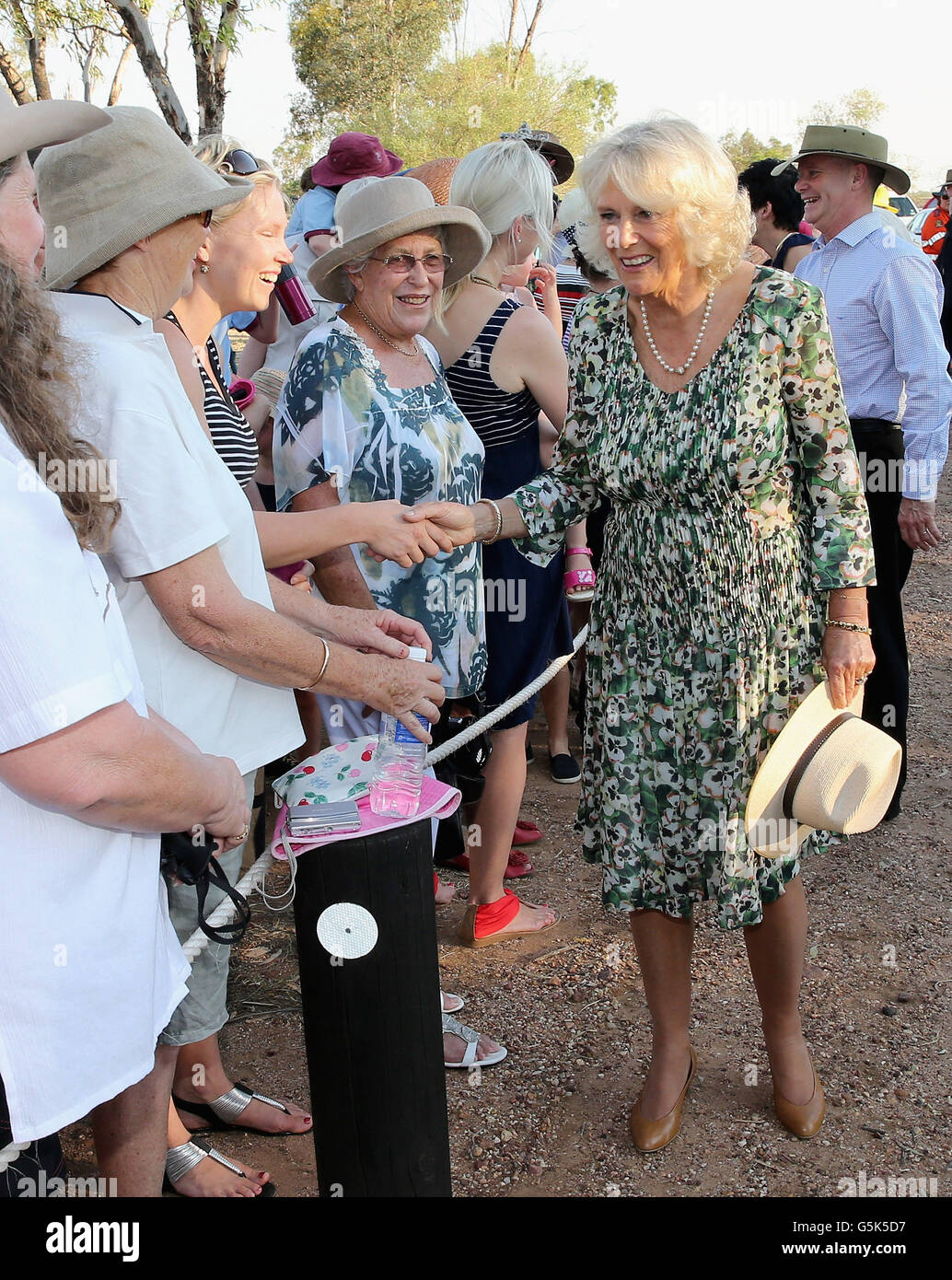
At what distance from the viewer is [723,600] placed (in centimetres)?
236

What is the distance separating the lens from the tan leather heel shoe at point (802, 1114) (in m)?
2.60

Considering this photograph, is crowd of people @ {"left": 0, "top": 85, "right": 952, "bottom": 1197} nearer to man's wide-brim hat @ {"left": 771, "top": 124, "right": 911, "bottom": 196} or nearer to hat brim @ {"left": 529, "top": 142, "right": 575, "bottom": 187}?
man's wide-brim hat @ {"left": 771, "top": 124, "right": 911, "bottom": 196}

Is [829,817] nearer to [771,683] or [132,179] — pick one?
[771,683]

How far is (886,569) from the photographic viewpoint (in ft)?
13.3

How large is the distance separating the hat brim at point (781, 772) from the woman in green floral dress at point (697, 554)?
0.17ft

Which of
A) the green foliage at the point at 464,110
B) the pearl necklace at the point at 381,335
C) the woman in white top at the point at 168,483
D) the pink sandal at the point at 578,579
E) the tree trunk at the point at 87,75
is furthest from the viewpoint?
the green foliage at the point at 464,110

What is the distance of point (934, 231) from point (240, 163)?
13.9 meters

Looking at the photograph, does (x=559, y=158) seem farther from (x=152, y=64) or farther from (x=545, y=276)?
(x=152, y=64)

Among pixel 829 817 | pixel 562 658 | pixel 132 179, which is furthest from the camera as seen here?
pixel 562 658

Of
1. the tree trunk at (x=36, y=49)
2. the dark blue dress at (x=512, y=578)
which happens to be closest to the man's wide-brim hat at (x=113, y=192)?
the dark blue dress at (x=512, y=578)

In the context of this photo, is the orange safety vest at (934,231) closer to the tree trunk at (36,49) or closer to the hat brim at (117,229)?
the tree trunk at (36,49)
